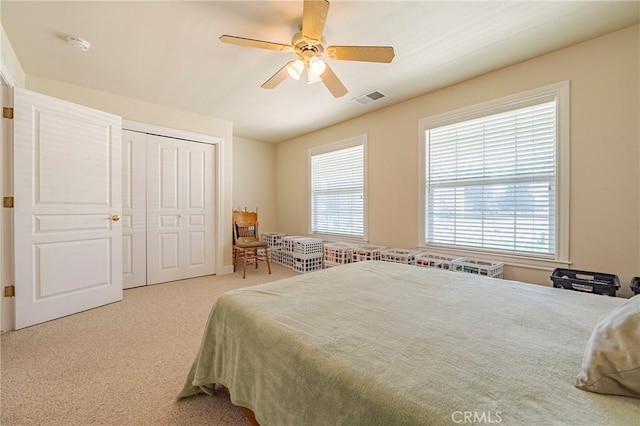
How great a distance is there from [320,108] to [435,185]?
72.9 inches

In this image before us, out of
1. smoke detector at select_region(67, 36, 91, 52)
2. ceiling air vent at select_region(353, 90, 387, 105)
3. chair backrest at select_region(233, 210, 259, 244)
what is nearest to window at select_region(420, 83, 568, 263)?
ceiling air vent at select_region(353, 90, 387, 105)

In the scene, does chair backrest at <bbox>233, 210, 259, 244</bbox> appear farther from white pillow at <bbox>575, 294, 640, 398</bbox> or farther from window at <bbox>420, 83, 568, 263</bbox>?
white pillow at <bbox>575, 294, 640, 398</bbox>

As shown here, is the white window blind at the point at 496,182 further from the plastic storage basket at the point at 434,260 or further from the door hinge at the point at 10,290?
the door hinge at the point at 10,290

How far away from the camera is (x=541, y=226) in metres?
2.50

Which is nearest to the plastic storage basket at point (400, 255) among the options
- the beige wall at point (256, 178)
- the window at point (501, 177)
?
the window at point (501, 177)

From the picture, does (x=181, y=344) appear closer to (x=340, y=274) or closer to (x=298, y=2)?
(x=340, y=274)

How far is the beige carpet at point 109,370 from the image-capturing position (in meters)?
1.36

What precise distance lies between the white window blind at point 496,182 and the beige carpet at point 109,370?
2756 millimetres

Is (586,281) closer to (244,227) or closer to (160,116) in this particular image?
(244,227)

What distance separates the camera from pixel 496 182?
9.04ft

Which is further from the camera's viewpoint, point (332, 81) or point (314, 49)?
point (332, 81)

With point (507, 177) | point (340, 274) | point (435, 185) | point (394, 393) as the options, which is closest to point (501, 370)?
point (394, 393)

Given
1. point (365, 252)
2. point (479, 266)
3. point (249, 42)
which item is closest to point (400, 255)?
point (365, 252)

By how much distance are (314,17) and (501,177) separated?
7.63 feet
